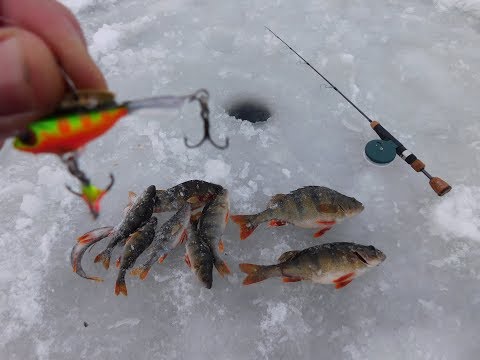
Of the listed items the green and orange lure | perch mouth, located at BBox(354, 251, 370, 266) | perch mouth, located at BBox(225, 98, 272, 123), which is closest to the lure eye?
the green and orange lure

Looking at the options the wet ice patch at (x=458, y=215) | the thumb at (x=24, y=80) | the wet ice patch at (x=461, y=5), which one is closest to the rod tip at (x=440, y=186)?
the wet ice patch at (x=458, y=215)

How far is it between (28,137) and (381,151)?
287cm

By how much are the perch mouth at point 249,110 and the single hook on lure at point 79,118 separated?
2631mm

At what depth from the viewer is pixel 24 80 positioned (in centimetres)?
105

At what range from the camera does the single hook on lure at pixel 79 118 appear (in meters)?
1.17

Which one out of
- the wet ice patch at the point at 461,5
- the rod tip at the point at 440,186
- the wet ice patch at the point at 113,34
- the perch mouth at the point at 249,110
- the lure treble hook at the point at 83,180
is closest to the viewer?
the lure treble hook at the point at 83,180

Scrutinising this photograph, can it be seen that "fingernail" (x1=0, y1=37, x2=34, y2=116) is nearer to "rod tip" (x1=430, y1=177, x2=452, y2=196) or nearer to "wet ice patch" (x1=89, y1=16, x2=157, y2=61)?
"rod tip" (x1=430, y1=177, x2=452, y2=196)

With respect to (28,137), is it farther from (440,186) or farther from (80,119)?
(440,186)

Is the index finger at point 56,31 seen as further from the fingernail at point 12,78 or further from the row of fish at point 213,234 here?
the row of fish at point 213,234

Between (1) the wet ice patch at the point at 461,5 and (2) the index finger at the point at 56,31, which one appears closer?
(2) the index finger at the point at 56,31

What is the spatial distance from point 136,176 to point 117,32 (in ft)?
7.92

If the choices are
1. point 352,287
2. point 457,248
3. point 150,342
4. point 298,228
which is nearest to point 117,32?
point 298,228

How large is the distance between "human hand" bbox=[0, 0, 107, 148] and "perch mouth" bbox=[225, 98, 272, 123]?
254 cm

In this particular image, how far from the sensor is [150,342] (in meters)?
2.52
